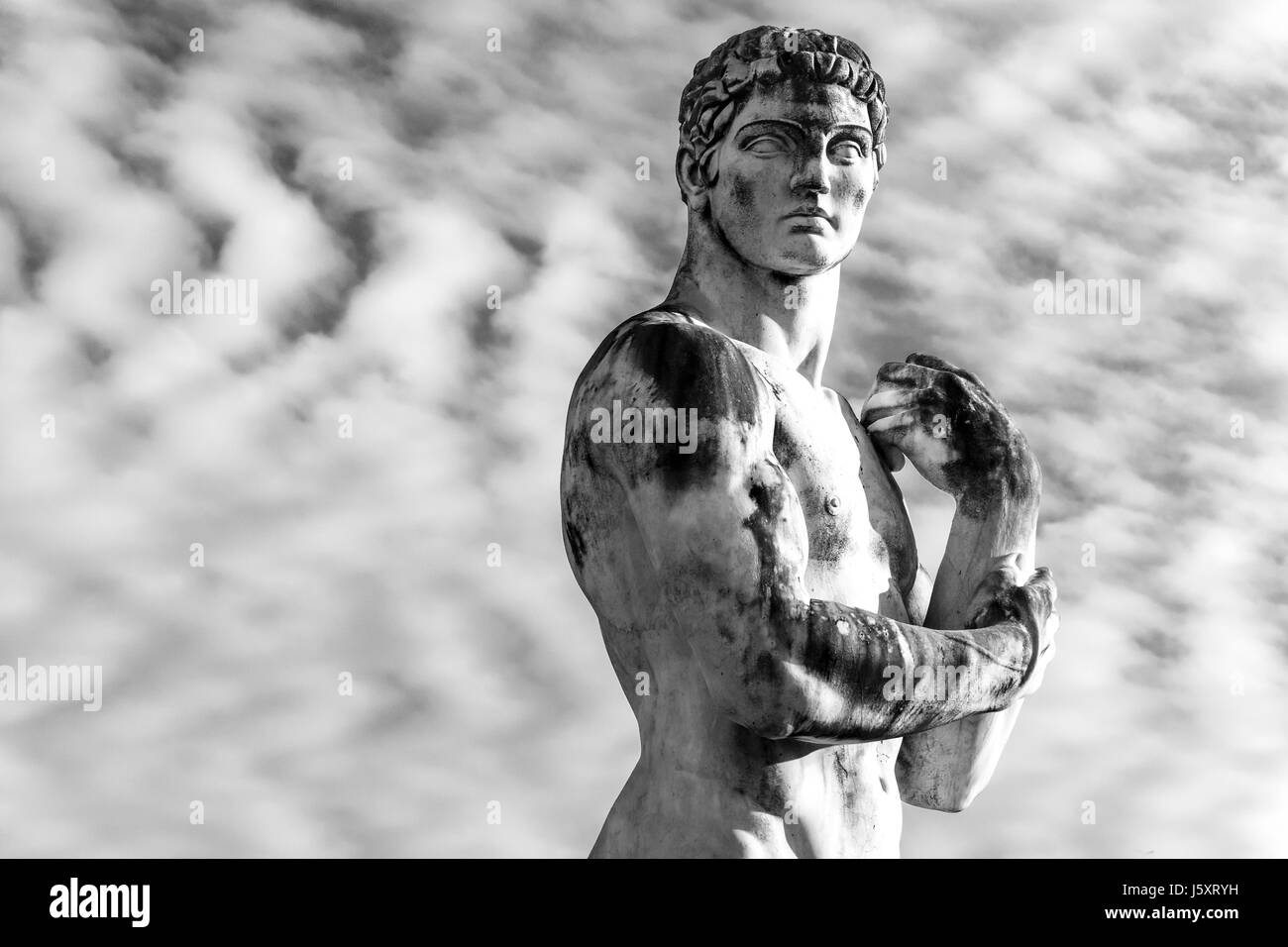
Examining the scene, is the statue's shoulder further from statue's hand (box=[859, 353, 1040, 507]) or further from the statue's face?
statue's hand (box=[859, 353, 1040, 507])

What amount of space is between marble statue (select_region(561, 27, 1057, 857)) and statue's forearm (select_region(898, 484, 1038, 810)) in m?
0.01

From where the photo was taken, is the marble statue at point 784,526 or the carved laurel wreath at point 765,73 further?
the carved laurel wreath at point 765,73

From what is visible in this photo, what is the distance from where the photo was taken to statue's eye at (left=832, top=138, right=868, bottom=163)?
1159 centimetres

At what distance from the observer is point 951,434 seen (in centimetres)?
1205

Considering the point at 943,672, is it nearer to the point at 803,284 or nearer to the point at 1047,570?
the point at 1047,570

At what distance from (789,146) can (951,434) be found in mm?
1932

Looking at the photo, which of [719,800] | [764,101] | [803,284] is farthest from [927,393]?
[719,800]

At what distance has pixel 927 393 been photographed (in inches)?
478

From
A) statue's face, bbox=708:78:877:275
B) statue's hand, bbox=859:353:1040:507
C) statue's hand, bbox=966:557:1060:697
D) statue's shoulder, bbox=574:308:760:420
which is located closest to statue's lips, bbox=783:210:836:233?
statue's face, bbox=708:78:877:275

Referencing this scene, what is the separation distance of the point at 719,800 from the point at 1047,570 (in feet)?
8.18

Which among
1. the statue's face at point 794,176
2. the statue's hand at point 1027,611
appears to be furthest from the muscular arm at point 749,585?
the statue's face at point 794,176

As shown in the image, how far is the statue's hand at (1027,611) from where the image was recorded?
11.1 metres

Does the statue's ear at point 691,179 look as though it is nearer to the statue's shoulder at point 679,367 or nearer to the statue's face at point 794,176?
the statue's face at point 794,176

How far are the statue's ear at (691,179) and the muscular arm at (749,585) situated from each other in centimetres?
146
